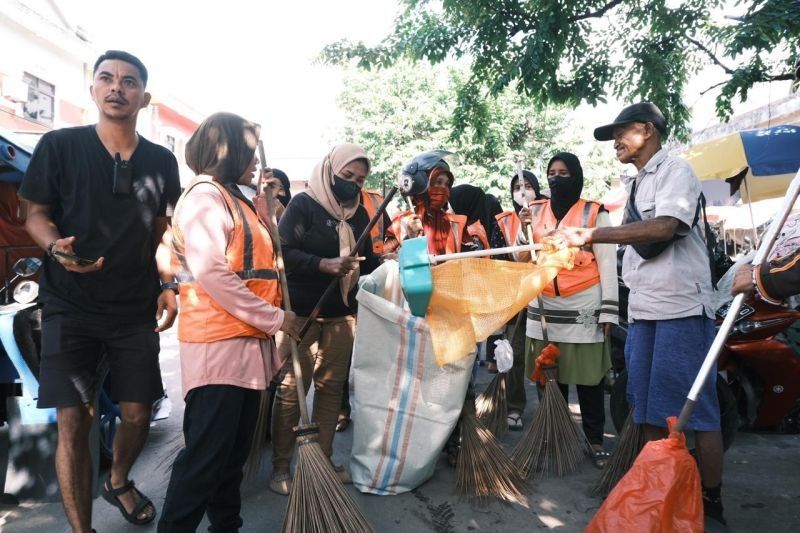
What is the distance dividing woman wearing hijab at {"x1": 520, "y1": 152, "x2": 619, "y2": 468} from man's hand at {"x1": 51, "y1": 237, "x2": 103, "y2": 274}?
266 centimetres

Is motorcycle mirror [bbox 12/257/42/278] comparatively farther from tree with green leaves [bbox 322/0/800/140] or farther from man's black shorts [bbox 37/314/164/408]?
tree with green leaves [bbox 322/0/800/140]

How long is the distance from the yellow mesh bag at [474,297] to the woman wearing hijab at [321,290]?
67 centimetres

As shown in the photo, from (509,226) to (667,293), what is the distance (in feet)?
6.14

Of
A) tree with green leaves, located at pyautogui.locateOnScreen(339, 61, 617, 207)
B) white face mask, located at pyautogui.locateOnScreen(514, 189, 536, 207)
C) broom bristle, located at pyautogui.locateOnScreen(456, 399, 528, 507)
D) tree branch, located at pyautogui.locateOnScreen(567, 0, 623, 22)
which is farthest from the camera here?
tree with green leaves, located at pyautogui.locateOnScreen(339, 61, 617, 207)

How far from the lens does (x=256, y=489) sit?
10.7 feet

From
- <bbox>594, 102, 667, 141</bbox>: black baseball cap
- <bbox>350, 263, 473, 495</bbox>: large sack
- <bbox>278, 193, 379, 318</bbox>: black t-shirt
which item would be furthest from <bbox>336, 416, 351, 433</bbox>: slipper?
<bbox>594, 102, 667, 141</bbox>: black baseball cap

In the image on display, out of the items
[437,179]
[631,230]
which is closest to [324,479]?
[631,230]

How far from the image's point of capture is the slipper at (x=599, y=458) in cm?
359

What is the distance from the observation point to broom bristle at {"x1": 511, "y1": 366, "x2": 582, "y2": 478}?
3.51 meters

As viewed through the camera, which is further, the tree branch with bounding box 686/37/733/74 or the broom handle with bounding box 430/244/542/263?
the tree branch with bounding box 686/37/733/74

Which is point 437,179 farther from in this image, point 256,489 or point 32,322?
point 32,322

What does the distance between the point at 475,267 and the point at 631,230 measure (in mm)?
752

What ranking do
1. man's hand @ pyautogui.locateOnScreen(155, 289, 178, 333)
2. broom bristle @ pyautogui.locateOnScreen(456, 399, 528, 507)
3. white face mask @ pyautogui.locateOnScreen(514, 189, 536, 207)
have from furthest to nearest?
white face mask @ pyautogui.locateOnScreen(514, 189, 536, 207)
broom bristle @ pyautogui.locateOnScreen(456, 399, 528, 507)
man's hand @ pyautogui.locateOnScreen(155, 289, 178, 333)

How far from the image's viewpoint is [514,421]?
4.41m
